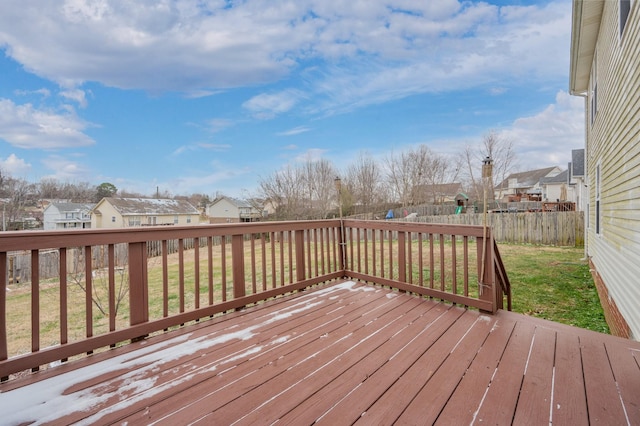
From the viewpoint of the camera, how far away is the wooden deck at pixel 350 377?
151cm

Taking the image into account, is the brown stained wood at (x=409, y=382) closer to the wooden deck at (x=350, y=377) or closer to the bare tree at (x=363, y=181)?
the wooden deck at (x=350, y=377)

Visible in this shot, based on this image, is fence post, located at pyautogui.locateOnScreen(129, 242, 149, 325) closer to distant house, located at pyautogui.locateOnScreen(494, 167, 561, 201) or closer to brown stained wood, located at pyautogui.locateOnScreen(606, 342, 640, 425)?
brown stained wood, located at pyautogui.locateOnScreen(606, 342, 640, 425)

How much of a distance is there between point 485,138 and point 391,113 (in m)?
8.06

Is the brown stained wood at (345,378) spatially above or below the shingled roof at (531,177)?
below

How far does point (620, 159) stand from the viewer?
11.6 ft

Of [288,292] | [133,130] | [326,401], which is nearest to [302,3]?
[288,292]

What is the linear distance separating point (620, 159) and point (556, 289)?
292 centimetres

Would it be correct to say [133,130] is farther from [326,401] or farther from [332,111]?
[326,401]

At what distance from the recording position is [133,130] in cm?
2014

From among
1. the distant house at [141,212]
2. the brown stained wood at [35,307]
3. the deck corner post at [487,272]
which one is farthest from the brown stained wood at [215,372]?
the distant house at [141,212]

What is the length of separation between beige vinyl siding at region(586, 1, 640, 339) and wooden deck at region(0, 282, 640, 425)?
1.30 m

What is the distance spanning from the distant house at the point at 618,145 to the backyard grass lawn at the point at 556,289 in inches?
A: 9.2

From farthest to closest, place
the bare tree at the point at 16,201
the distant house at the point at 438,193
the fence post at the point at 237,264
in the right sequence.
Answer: the distant house at the point at 438,193 < the bare tree at the point at 16,201 < the fence post at the point at 237,264

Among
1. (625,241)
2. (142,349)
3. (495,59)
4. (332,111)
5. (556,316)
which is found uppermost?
(332,111)
